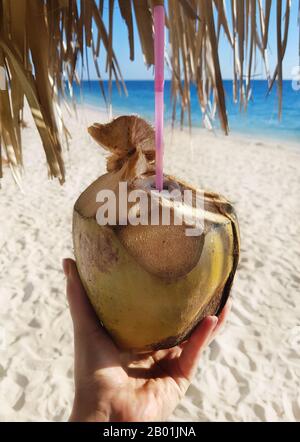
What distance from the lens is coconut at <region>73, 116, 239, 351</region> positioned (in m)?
0.66

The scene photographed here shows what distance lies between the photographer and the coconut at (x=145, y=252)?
26.1 inches

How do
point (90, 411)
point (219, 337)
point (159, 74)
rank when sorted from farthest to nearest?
1. point (219, 337)
2. point (90, 411)
3. point (159, 74)

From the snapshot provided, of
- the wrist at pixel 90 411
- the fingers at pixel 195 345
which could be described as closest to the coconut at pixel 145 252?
the fingers at pixel 195 345

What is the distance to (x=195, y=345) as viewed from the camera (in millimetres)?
838

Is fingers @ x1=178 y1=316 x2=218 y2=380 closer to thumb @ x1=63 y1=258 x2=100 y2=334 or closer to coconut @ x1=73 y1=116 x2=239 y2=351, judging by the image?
coconut @ x1=73 y1=116 x2=239 y2=351

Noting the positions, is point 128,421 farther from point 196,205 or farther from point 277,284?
point 277,284

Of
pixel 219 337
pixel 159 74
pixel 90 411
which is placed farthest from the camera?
pixel 219 337

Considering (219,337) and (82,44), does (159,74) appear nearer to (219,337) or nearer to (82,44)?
(82,44)

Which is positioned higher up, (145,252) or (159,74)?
(159,74)

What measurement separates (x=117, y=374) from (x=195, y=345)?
0.17m

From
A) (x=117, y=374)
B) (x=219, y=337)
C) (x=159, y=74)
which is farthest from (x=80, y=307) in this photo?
(x=219, y=337)

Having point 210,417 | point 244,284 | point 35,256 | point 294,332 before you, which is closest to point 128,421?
point 210,417

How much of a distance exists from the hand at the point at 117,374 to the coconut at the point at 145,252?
46mm

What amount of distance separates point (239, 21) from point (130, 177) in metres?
0.32
